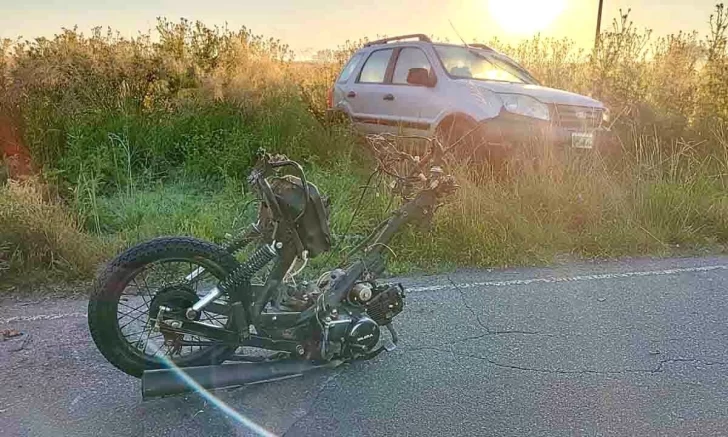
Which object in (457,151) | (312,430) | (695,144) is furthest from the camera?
(695,144)

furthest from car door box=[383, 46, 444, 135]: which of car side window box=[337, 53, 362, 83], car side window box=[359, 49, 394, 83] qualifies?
car side window box=[337, 53, 362, 83]

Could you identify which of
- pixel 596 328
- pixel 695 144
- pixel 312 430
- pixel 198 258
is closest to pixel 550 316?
pixel 596 328

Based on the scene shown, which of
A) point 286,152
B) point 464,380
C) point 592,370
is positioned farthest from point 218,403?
point 286,152

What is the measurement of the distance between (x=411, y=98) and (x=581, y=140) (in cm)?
225

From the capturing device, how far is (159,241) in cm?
287

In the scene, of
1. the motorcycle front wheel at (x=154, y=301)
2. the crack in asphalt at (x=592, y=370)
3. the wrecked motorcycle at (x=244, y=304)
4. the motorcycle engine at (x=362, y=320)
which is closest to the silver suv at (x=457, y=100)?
the crack in asphalt at (x=592, y=370)

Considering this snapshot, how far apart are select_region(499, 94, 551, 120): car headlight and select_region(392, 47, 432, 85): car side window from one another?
143 cm

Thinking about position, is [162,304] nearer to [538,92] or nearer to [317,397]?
[317,397]

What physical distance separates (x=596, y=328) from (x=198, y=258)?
8.50ft

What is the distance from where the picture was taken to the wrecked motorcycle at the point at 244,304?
9.39 ft

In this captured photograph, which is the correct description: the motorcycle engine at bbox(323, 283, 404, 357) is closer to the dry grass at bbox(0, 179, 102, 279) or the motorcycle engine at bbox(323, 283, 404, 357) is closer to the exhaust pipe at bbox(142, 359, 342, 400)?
the exhaust pipe at bbox(142, 359, 342, 400)

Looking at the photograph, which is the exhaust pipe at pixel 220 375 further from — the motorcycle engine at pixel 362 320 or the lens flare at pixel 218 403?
the motorcycle engine at pixel 362 320

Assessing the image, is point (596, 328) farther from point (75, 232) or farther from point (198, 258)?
point (75, 232)

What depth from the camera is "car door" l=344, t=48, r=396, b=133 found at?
27.9 feet
